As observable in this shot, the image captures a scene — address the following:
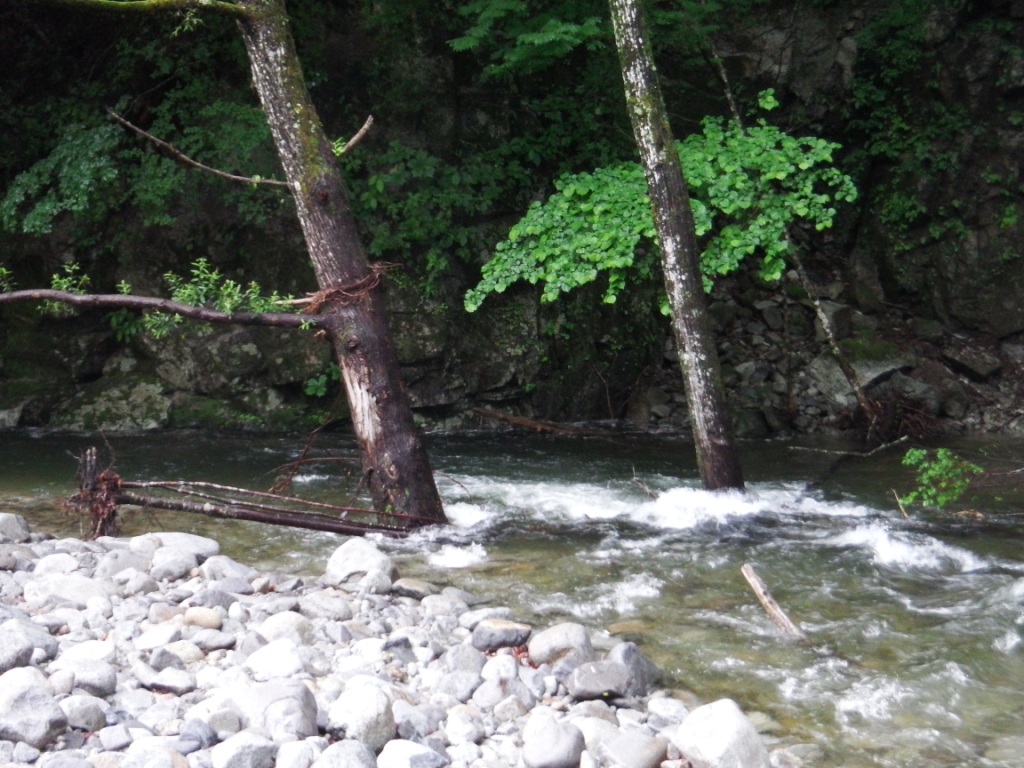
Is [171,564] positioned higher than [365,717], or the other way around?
[171,564]

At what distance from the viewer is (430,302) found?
37.2 feet

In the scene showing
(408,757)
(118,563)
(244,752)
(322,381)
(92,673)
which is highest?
(322,381)

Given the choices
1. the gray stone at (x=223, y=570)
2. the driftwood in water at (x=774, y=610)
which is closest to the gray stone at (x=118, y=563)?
the gray stone at (x=223, y=570)

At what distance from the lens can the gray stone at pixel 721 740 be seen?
3480mm

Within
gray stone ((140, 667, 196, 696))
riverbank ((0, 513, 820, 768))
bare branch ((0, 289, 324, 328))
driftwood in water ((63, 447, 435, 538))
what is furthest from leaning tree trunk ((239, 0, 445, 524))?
gray stone ((140, 667, 196, 696))

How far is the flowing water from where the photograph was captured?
4195 mm

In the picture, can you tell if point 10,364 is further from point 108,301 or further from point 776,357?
point 776,357

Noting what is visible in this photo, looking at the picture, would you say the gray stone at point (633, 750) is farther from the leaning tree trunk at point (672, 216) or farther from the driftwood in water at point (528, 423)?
the driftwood in water at point (528, 423)

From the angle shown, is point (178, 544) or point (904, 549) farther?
Answer: point (904, 549)

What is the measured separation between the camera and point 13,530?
232 inches

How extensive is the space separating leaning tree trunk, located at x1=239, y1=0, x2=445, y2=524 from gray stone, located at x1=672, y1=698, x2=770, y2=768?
10.9ft

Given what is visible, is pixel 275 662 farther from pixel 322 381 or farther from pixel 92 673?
pixel 322 381

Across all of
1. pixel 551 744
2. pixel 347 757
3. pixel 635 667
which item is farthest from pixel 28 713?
pixel 635 667

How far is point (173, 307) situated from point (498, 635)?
10.6 ft
